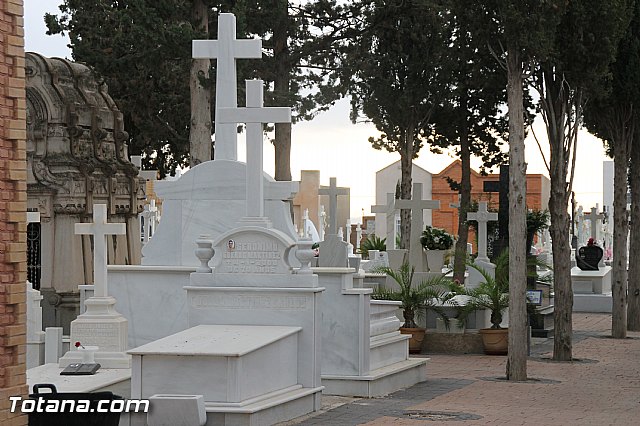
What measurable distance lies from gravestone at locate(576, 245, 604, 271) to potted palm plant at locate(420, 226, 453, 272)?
804 cm

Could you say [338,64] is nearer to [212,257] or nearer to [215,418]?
[212,257]

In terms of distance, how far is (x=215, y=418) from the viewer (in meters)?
11.8

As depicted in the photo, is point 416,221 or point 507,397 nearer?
point 507,397

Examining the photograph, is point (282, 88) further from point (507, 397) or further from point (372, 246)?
point (507, 397)

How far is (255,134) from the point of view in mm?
14797

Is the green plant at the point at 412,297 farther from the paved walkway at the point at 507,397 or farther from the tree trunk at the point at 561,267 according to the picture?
the tree trunk at the point at 561,267

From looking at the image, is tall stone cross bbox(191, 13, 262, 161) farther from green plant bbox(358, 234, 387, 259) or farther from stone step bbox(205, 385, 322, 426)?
green plant bbox(358, 234, 387, 259)

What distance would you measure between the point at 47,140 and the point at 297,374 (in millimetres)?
11905

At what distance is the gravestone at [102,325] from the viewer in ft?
48.1

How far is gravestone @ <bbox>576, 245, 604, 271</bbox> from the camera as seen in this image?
36.7 metres

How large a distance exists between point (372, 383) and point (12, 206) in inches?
282

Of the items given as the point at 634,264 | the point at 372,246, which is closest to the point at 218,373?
the point at 634,264

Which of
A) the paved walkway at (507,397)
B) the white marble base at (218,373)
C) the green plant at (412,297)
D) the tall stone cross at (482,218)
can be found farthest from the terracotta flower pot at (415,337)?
the white marble base at (218,373)

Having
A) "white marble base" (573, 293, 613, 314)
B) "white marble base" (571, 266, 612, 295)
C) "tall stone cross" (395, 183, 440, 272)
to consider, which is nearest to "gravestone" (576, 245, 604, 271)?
"white marble base" (571, 266, 612, 295)
